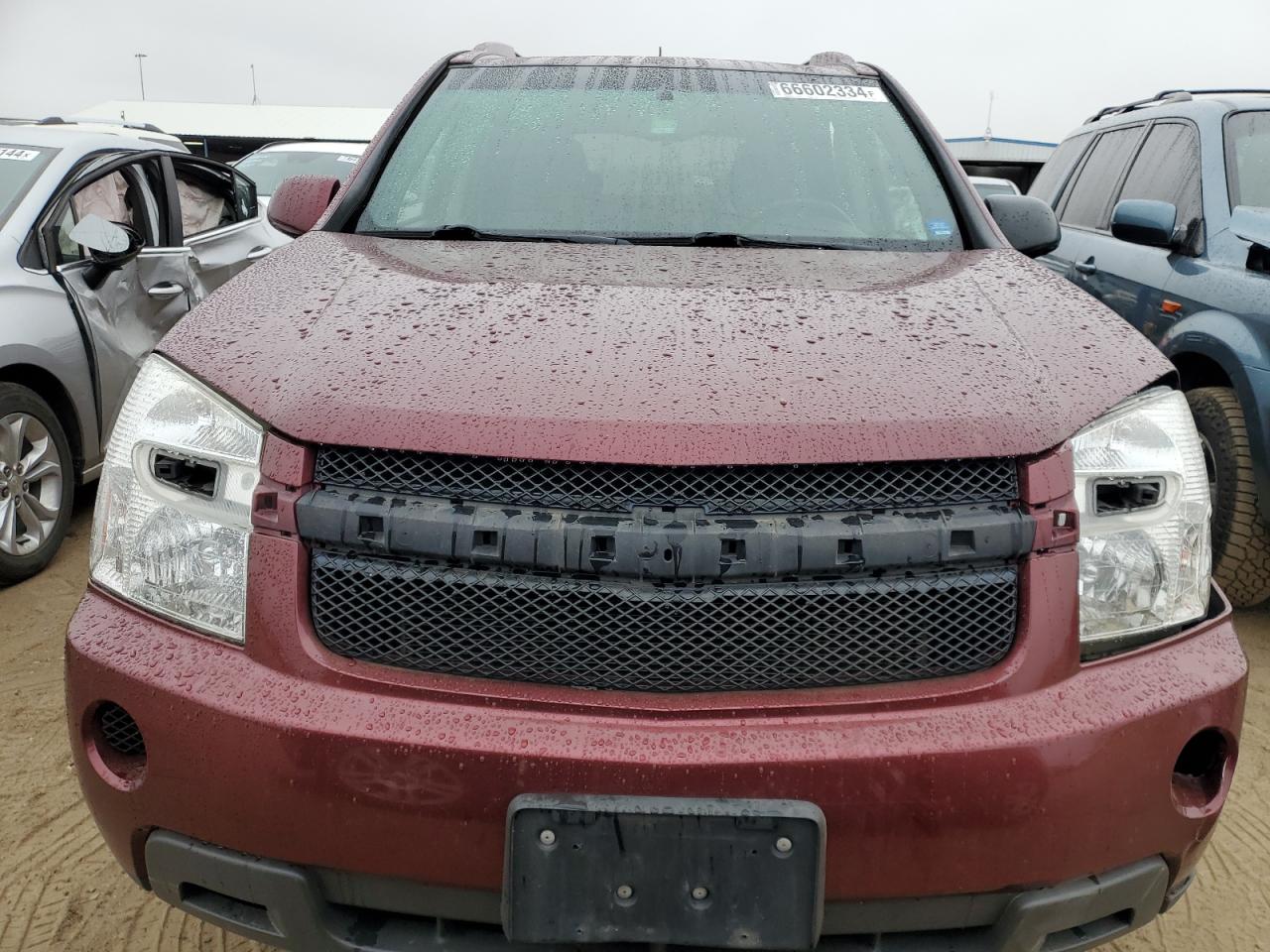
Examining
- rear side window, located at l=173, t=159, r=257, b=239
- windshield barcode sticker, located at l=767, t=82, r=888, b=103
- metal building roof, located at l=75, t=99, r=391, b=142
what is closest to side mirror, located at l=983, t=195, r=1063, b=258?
windshield barcode sticker, located at l=767, t=82, r=888, b=103

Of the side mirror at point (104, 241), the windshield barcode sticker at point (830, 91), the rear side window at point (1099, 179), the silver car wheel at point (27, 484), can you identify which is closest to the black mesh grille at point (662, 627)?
the windshield barcode sticker at point (830, 91)

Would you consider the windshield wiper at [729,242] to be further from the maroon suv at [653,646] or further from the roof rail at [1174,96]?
the roof rail at [1174,96]

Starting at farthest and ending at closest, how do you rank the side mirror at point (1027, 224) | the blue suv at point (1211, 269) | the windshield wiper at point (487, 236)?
the blue suv at point (1211, 269) → the side mirror at point (1027, 224) → the windshield wiper at point (487, 236)

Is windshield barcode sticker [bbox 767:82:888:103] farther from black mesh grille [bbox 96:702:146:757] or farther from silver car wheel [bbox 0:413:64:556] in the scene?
silver car wheel [bbox 0:413:64:556]

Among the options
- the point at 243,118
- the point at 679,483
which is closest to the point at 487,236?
the point at 679,483

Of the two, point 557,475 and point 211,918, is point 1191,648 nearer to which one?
point 557,475

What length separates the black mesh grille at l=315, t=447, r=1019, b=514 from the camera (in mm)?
1406

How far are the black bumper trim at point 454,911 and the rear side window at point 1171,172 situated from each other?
11.4 ft

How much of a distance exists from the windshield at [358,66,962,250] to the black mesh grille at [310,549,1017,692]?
3.93 ft

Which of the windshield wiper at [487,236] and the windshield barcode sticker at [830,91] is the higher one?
the windshield barcode sticker at [830,91]

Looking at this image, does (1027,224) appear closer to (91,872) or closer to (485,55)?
(485,55)

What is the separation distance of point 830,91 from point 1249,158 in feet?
8.04

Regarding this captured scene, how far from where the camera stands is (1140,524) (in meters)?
1.55

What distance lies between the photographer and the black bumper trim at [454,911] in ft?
4.65
